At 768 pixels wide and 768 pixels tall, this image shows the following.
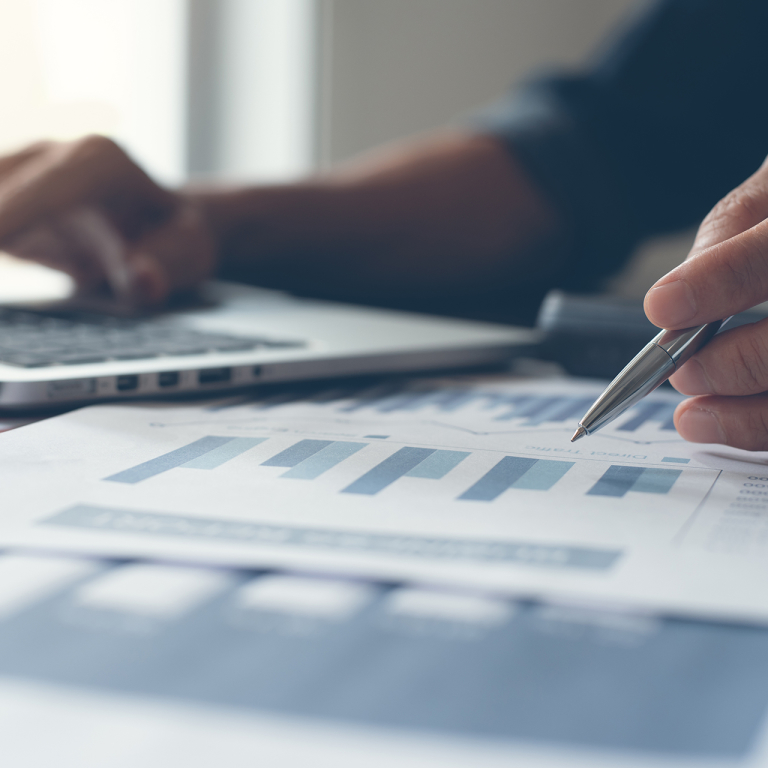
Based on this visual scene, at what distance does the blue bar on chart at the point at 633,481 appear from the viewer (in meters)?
0.26

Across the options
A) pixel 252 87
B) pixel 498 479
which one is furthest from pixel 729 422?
pixel 252 87

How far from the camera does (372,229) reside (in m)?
0.86

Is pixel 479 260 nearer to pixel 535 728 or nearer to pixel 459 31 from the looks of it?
pixel 535 728

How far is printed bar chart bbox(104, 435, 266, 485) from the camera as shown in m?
0.27

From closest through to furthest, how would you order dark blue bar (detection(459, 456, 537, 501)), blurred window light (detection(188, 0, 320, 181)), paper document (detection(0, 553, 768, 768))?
paper document (detection(0, 553, 768, 768)) → dark blue bar (detection(459, 456, 537, 501)) → blurred window light (detection(188, 0, 320, 181))

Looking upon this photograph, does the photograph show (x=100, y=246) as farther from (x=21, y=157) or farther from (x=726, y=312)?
(x=726, y=312)

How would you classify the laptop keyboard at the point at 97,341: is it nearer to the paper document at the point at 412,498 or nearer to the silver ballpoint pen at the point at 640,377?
the paper document at the point at 412,498

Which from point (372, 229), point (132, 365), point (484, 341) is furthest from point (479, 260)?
point (132, 365)

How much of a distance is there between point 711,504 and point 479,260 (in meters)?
0.65

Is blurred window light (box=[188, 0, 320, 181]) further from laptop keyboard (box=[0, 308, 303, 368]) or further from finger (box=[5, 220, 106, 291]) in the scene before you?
laptop keyboard (box=[0, 308, 303, 368])

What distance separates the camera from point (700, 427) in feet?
1.06

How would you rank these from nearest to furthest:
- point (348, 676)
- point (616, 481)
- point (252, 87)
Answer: point (348, 676) < point (616, 481) < point (252, 87)

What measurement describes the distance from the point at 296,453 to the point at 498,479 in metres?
0.08

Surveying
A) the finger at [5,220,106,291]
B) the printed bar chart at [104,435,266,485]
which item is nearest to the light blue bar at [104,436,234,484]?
the printed bar chart at [104,435,266,485]
